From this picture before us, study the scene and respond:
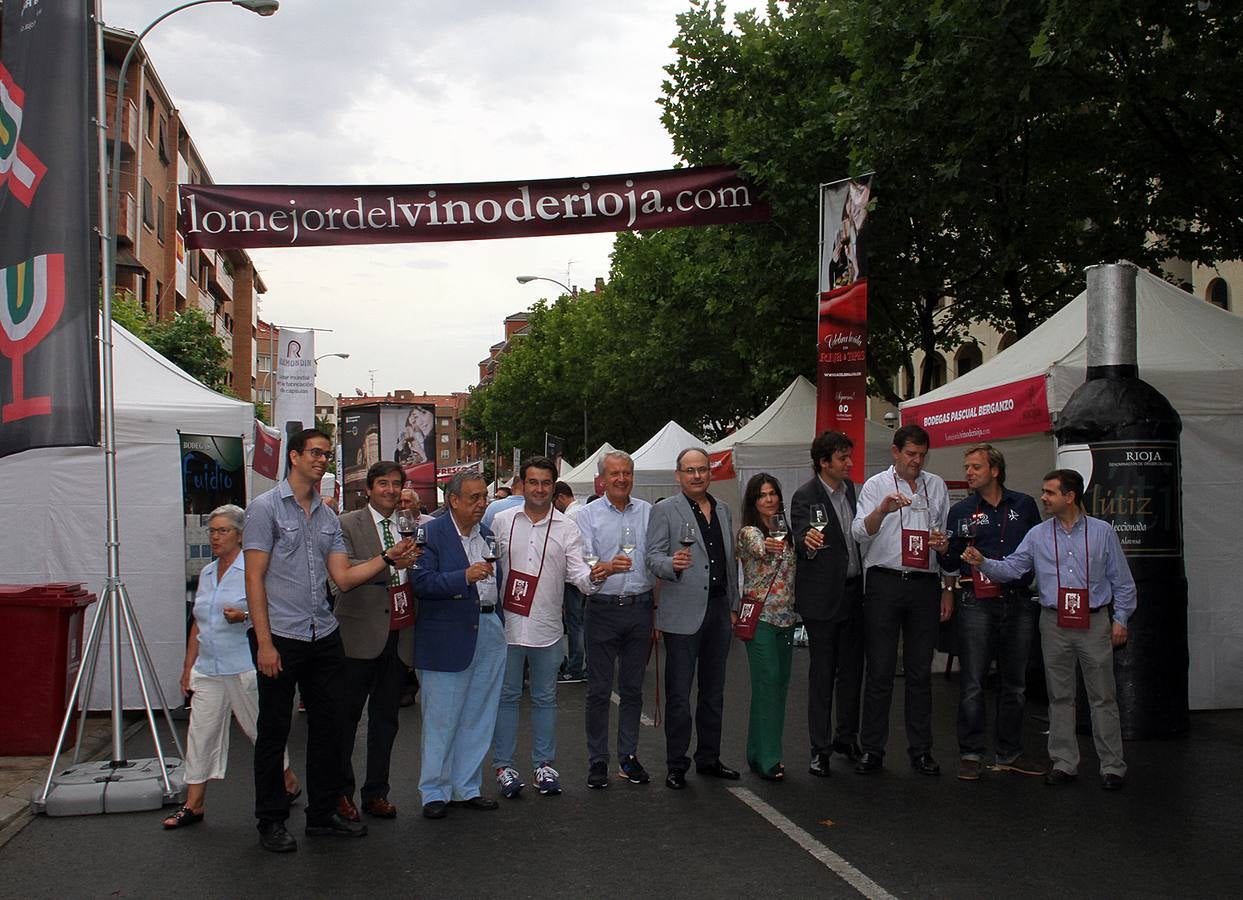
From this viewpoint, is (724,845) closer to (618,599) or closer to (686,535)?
(618,599)

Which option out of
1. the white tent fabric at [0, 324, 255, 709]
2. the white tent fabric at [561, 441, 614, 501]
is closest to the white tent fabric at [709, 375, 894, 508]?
the white tent fabric at [561, 441, 614, 501]

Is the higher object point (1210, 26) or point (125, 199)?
point (125, 199)

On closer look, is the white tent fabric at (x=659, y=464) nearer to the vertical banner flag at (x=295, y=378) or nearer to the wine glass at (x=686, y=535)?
the vertical banner flag at (x=295, y=378)

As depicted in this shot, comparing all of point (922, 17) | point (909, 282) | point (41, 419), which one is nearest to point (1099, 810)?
point (41, 419)

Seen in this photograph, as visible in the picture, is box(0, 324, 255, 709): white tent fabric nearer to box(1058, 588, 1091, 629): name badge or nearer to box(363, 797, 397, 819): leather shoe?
box(363, 797, 397, 819): leather shoe

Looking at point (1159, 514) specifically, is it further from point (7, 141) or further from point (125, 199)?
point (125, 199)

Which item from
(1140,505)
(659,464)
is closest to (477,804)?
(1140,505)

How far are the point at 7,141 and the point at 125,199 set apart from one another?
119ft

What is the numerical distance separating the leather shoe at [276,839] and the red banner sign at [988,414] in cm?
656

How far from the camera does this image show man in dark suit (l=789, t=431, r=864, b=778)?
25.6ft

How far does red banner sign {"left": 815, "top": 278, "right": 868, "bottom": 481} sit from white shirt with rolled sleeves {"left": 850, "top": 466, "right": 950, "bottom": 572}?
458cm

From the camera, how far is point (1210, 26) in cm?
1228

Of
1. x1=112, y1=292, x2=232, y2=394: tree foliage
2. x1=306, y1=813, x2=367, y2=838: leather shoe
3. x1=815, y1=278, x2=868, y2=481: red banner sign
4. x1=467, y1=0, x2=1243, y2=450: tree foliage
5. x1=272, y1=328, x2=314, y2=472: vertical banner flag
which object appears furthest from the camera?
x1=112, y1=292, x2=232, y2=394: tree foliage

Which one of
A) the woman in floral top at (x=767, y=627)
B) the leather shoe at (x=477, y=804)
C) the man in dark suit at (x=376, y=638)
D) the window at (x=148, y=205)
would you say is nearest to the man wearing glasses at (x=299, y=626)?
the man in dark suit at (x=376, y=638)
